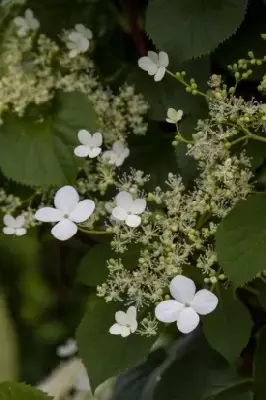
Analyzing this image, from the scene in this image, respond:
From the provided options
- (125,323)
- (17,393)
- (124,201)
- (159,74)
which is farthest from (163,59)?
(17,393)

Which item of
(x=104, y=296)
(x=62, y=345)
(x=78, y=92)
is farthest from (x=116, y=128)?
(x=62, y=345)

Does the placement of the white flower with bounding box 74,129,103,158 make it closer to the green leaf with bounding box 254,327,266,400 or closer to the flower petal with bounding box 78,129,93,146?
the flower petal with bounding box 78,129,93,146

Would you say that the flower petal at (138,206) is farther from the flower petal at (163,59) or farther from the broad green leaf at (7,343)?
the broad green leaf at (7,343)

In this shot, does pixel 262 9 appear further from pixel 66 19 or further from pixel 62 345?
pixel 62 345

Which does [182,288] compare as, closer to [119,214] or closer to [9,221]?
[119,214]

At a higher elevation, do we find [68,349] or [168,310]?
[168,310]

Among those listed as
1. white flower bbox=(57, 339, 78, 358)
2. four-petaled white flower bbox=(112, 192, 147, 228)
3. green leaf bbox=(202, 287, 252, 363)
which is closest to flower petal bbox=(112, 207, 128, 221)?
four-petaled white flower bbox=(112, 192, 147, 228)

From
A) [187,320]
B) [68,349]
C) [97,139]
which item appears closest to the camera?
[187,320]
